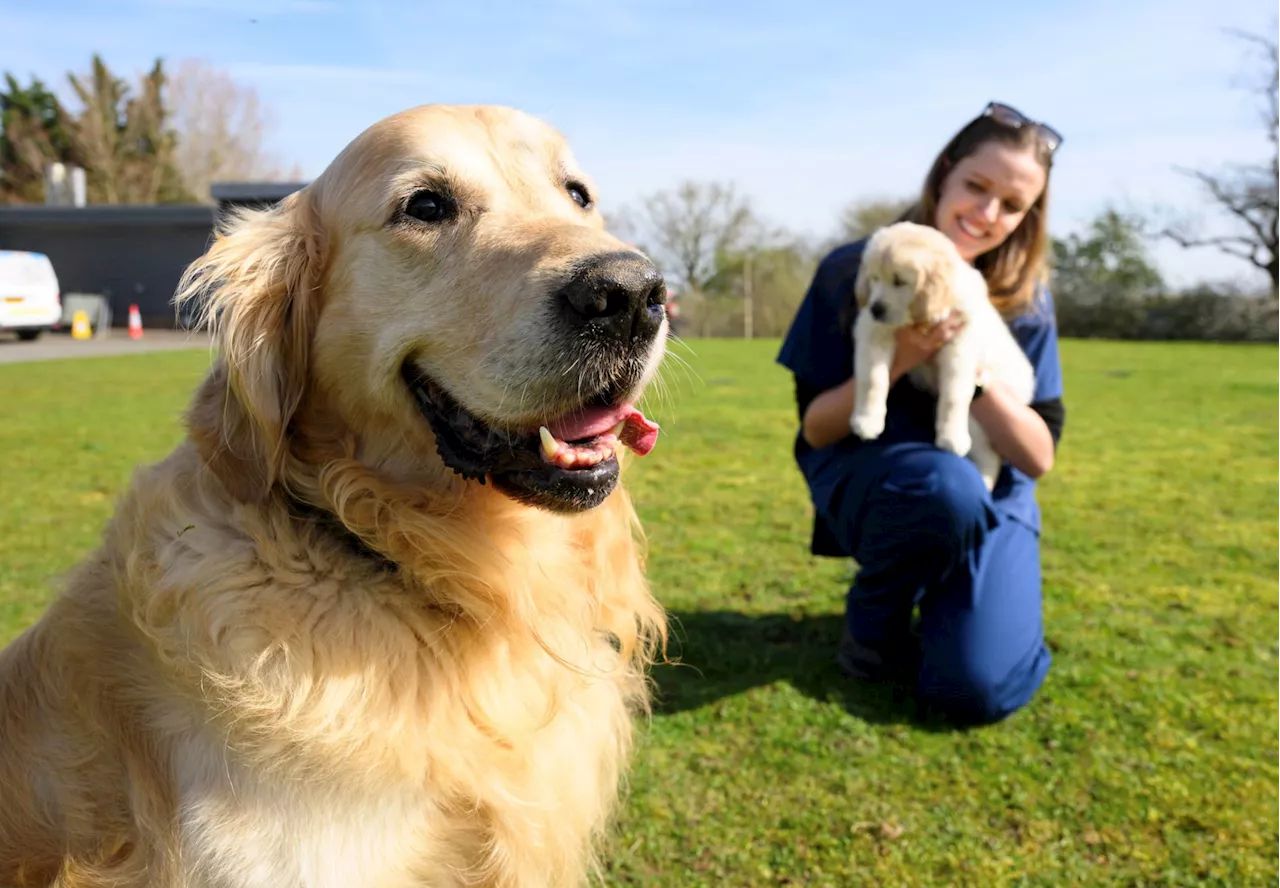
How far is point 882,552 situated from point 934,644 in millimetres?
386

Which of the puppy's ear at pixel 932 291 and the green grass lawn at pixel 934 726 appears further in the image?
the puppy's ear at pixel 932 291

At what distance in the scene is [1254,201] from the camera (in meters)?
18.0

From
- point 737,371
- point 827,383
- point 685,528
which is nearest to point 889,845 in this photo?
point 827,383

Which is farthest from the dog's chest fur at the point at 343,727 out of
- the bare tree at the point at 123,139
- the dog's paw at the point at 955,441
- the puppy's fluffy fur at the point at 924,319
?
the bare tree at the point at 123,139

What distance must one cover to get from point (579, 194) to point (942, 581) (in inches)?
80.3

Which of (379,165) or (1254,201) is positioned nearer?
(379,165)

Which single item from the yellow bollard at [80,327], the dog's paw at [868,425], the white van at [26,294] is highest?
the dog's paw at [868,425]

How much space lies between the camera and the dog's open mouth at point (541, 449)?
201cm

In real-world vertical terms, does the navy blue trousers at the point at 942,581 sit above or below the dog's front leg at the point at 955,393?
below

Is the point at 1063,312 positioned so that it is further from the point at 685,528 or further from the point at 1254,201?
the point at 685,528

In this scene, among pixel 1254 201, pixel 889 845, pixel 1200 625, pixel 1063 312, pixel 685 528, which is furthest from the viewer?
pixel 1063 312

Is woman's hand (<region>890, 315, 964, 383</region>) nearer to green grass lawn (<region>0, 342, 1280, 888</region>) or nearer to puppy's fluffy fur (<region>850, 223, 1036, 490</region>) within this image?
puppy's fluffy fur (<region>850, 223, 1036, 490</region>)

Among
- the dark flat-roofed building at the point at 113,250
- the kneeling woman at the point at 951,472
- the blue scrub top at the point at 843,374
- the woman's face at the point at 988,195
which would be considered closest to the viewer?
the kneeling woman at the point at 951,472

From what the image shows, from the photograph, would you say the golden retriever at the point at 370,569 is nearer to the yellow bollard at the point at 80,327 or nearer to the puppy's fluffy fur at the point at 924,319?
the puppy's fluffy fur at the point at 924,319
